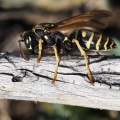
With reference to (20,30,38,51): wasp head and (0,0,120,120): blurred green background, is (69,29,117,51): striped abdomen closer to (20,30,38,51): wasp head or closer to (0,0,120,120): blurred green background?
(20,30,38,51): wasp head

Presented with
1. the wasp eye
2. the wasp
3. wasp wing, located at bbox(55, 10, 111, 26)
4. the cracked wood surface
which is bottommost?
the cracked wood surface

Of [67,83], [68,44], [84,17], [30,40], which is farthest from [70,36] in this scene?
[67,83]

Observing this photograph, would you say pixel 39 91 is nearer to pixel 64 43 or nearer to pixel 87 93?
pixel 87 93

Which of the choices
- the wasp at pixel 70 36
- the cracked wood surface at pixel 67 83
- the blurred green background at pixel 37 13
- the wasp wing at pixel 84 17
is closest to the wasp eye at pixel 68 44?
the wasp at pixel 70 36

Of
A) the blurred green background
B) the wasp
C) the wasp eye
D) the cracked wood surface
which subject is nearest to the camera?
the cracked wood surface

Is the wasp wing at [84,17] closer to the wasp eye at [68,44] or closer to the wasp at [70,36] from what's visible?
the wasp at [70,36]

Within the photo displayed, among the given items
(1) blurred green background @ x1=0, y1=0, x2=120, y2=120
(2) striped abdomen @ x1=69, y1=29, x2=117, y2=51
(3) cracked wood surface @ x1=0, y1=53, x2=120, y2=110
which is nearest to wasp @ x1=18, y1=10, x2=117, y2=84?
(2) striped abdomen @ x1=69, y1=29, x2=117, y2=51

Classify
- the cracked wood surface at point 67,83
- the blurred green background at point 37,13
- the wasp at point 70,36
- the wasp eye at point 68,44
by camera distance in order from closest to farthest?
the cracked wood surface at point 67,83 → the wasp at point 70,36 → the wasp eye at point 68,44 → the blurred green background at point 37,13
